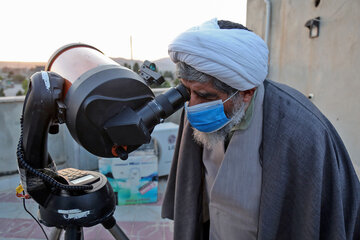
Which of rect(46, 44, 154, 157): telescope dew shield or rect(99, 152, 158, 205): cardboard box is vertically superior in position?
rect(46, 44, 154, 157): telescope dew shield

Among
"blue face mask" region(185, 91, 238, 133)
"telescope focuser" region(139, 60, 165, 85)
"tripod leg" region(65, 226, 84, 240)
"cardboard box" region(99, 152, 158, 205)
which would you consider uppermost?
"telescope focuser" region(139, 60, 165, 85)

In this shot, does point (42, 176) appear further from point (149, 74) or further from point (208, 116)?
point (208, 116)

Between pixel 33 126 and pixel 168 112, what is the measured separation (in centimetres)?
54

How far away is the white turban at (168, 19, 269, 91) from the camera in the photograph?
1.06 metres

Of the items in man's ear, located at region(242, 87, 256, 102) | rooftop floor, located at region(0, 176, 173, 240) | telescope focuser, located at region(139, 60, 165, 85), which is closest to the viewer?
telescope focuser, located at region(139, 60, 165, 85)

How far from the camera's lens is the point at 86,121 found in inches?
36.5

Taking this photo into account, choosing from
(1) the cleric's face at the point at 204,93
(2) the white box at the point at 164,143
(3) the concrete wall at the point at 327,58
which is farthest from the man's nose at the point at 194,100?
(2) the white box at the point at 164,143

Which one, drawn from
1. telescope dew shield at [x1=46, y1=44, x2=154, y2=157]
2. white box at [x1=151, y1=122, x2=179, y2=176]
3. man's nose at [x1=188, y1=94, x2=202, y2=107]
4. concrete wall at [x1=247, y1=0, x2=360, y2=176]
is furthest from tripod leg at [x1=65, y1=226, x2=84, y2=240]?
concrete wall at [x1=247, y1=0, x2=360, y2=176]

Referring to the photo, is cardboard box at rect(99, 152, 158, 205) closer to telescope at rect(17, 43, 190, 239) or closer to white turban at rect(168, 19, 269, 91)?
telescope at rect(17, 43, 190, 239)

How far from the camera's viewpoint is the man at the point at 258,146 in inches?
39.5

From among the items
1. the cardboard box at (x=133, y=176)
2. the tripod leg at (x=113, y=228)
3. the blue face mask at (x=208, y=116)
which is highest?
the blue face mask at (x=208, y=116)

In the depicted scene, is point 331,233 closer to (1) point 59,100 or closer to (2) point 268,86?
(2) point 268,86

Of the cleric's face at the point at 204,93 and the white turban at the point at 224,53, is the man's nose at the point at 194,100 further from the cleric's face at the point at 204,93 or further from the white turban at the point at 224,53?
the white turban at the point at 224,53

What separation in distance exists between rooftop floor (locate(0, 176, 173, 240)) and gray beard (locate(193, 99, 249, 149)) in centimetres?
167
